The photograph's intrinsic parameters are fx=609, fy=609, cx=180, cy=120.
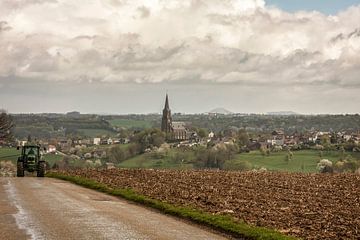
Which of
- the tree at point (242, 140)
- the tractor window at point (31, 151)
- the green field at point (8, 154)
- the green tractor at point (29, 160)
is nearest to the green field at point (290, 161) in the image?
the tree at point (242, 140)

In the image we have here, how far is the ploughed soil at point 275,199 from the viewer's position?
63.7 ft

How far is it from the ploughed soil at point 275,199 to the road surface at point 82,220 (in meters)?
2.42

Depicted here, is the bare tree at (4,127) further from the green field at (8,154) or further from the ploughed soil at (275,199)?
the ploughed soil at (275,199)

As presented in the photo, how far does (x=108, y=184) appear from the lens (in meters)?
37.8

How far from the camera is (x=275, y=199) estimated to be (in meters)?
27.9

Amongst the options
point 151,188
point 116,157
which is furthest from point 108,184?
point 116,157

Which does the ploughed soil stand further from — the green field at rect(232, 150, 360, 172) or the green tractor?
the green field at rect(232, 150, 360, 172)

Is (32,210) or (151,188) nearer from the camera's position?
(32,210)

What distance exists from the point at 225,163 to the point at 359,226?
239ft

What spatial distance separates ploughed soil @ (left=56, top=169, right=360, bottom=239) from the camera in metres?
19.4

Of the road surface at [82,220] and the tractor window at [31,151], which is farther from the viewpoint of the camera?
the tractor window at [31,151]

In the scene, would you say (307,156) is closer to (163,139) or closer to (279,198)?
(163,139)

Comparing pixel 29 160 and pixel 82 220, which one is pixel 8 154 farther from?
pixel 82 220

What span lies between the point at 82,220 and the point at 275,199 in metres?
10.6
